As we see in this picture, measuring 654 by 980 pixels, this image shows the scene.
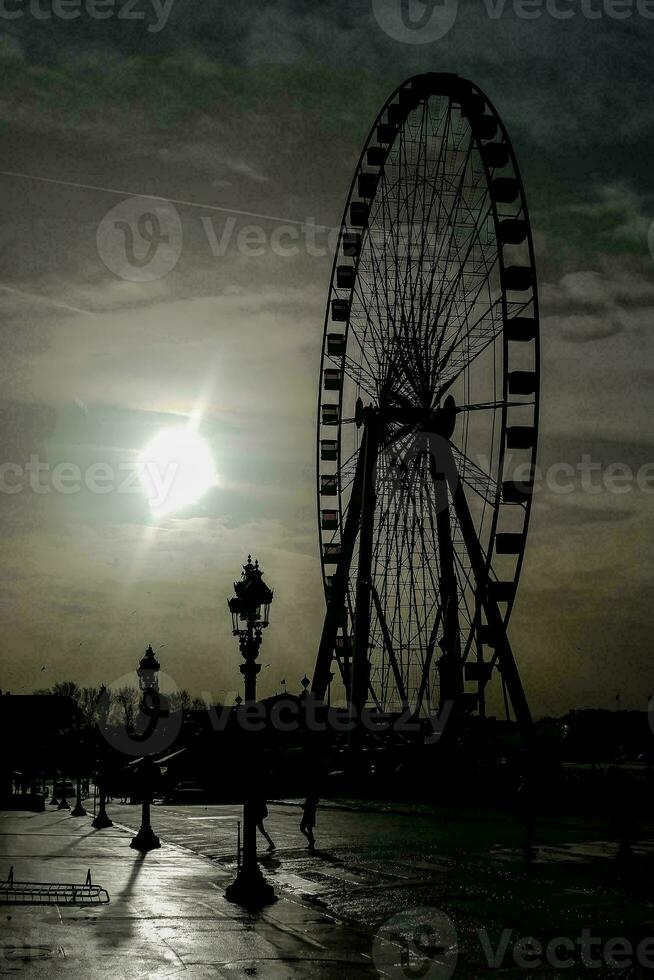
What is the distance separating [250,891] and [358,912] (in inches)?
65.4

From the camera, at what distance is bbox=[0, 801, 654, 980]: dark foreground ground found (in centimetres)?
1025

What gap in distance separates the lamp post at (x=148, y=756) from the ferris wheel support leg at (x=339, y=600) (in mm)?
12876

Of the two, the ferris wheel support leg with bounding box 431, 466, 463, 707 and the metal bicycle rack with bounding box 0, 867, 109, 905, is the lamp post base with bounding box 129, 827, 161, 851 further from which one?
the ferris wheel support leg with bounding box 431, 466, 463, 707

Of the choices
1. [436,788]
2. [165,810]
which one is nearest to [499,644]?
[436,788]

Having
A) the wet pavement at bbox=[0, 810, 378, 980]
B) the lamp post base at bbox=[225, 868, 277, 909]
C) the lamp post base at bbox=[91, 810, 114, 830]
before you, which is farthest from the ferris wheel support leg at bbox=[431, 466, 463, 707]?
the lamp post base at bbox=[225, 868, 277, 909]

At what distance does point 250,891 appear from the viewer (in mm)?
14180

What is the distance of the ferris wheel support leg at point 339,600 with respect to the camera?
35219mm

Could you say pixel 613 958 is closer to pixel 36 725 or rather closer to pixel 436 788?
pixel 436 788

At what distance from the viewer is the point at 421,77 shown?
109 feet

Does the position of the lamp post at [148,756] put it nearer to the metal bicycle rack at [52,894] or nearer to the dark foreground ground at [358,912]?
the dark foreground ground at [358,912]

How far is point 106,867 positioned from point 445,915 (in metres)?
7.58

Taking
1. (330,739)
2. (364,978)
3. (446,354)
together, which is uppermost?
(446,354)

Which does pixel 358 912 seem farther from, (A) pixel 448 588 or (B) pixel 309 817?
(A) pixel 448 588

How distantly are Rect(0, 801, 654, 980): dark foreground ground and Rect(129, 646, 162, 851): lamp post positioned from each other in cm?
45
